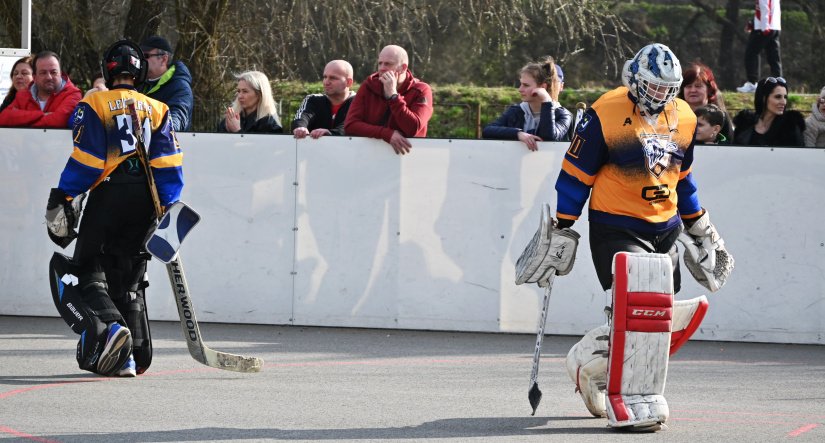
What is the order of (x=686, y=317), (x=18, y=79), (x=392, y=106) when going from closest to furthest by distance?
(x=686, y=317), (x=392, y=106), (x=18, y=79)

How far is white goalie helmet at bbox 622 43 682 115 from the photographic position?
554cm

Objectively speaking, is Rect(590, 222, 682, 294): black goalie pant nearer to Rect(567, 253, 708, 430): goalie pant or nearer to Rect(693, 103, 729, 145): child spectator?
Rect(567, 253, 708, 430): goalie pant

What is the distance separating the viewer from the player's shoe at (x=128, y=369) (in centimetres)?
656

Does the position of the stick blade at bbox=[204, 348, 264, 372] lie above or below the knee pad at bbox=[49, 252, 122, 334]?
below

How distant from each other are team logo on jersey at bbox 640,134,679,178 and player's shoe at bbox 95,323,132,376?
9.61ft

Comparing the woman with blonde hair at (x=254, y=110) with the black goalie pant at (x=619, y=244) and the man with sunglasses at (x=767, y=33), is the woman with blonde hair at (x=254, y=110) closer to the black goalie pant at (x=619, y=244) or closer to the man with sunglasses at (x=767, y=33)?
the black goalie pant at (x=619, y=244)

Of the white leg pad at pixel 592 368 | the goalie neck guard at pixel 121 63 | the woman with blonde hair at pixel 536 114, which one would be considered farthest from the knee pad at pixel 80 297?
the woman with blonde hair at pixel 536 114

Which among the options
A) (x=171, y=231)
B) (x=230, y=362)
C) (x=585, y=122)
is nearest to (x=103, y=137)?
(x=171, y=231)

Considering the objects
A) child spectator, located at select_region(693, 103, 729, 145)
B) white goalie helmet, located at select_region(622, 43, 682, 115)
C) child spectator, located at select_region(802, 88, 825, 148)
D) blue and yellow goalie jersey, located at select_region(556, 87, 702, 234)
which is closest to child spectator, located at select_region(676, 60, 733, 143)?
child spectator, located at select_region(693, 103, 729, 145)

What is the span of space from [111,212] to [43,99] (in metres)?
3.20

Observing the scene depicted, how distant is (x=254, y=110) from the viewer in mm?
9188

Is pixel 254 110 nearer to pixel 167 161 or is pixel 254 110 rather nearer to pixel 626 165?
pixel 167 161

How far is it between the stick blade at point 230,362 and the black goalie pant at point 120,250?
14.9 inches

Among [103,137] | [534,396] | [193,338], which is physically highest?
[103,137]
